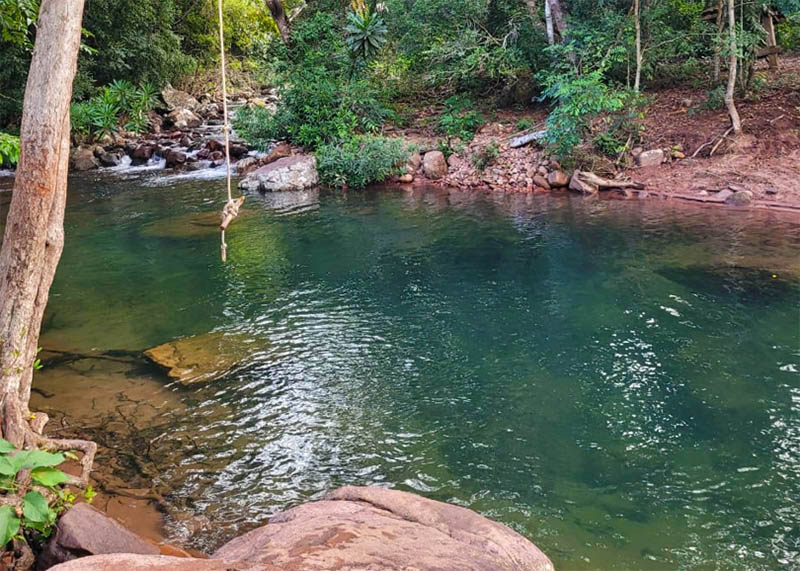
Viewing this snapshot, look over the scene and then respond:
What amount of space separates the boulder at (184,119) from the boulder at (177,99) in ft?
2.73

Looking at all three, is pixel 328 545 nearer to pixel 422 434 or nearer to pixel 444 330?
pixel 422 434

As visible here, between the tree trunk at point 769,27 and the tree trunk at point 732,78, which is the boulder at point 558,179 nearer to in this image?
the tree trunk at point 732,78

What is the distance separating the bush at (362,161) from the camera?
56.5 feet

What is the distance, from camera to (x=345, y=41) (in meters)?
19.4

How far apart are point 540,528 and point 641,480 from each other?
1.03 m

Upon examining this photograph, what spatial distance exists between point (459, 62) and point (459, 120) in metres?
1.52

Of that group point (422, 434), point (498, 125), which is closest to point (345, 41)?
point (498, 125)

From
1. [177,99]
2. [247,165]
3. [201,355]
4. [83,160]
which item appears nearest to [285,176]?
[247,165]

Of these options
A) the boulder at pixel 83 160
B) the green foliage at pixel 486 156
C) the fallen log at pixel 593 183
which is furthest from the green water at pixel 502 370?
the boulder at pixel 83 160

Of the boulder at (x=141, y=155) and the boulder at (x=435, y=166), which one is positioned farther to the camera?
the boulder at (x=141, y=155)

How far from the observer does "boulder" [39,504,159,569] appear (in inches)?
143

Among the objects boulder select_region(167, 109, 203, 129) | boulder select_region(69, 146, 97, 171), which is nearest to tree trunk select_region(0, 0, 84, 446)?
boulder select_region(69, 146, 97, 171)

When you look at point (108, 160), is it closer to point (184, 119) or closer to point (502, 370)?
point (184, 119)

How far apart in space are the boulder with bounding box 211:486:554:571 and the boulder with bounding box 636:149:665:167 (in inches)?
520
